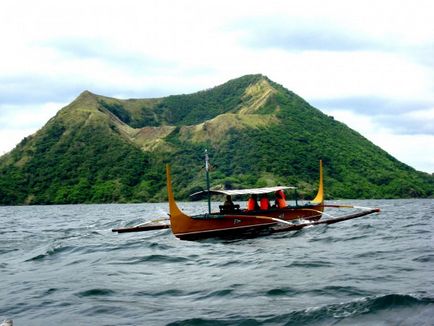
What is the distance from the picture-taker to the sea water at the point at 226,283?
36.0 feet

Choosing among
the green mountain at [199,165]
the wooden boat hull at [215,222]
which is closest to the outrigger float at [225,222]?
the wooden boat hull at [215,222]

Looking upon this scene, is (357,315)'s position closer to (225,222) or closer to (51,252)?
(51,252)

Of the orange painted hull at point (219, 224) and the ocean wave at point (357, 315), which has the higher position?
the orange painted hull at point (219, 224)

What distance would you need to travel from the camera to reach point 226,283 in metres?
14.7

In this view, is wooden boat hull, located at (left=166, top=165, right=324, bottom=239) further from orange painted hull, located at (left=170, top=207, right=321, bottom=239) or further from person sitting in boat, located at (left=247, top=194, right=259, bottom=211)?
person sitting in boat, located at (left=247, top=194, right=259, bottom=211)

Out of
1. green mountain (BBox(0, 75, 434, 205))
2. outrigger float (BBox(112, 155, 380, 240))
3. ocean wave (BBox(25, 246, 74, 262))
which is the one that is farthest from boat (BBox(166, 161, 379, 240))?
green mountain (BBox(0, 75, 434, 205))

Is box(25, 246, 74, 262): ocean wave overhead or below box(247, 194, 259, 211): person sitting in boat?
below

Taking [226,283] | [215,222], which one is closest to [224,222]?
[215,222]

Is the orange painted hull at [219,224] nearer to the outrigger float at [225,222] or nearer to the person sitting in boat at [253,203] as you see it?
the outrigger float at [225,222]

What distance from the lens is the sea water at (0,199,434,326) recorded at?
1096 cm

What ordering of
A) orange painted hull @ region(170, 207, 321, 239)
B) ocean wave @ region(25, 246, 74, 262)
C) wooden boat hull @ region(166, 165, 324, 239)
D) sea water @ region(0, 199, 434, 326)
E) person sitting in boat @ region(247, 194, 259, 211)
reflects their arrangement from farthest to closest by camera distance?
person sitting in boat @ region(247, 194, 259, 211) < orange painted hull @ region(170, 207, 321, 239) < wooden boat hull @ region(166, 165, 324, 239) < ocean wave @ region(25, 246, 74, 262) < sea water @ region(0, 199, 434, 326)

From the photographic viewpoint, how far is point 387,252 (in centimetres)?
1948

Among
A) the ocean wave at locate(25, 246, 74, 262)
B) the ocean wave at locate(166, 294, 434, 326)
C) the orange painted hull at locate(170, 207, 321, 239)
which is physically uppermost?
the orange painted hull at locate(170, 207, 321, 239)

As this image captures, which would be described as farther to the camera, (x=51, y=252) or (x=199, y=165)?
(x=199, y=165)
